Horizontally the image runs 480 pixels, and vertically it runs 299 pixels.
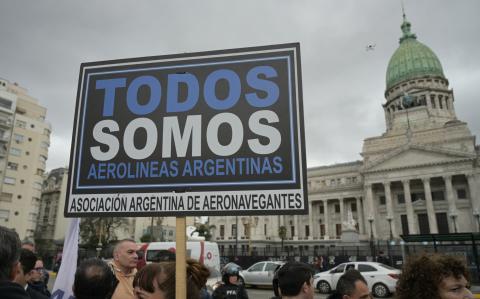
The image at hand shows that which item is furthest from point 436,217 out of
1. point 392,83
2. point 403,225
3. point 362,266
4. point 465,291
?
point 465,291

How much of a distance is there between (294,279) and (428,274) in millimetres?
1230

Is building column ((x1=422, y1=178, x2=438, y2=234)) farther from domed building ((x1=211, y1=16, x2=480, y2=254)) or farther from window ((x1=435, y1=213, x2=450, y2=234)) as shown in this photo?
window ((x1=435, y1=213, x2=450, y2=234))

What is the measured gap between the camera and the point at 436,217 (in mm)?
57156

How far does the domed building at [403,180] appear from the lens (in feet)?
181

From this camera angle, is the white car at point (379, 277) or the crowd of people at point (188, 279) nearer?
the crowd of people at point (188, 279)

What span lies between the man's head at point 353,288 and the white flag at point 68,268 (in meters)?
2.88

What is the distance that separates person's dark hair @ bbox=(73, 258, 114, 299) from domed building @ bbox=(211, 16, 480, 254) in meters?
40.0

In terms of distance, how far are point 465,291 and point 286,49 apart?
2226 mm

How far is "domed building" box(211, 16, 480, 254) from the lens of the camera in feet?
181

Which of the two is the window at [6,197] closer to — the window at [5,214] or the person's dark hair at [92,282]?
the window at [5,214]

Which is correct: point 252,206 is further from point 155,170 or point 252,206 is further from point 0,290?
point 0,290

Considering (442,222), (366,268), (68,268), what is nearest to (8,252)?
(68,268)

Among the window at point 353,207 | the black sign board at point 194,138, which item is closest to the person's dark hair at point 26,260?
the black sign board at point 194,138

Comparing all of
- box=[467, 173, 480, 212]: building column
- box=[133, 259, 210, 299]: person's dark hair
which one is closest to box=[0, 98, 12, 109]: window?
box=[133, 259, 210, 299]: person's dark hair
